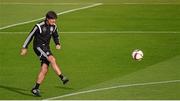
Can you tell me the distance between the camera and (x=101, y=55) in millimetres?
25281

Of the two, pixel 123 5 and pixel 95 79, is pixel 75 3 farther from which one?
pixel 95 79

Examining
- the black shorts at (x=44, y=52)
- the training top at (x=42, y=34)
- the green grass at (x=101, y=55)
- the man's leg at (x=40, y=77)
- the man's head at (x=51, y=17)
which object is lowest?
the man's leg at (x=40, y=77)

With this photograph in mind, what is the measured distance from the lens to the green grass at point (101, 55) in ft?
64.4

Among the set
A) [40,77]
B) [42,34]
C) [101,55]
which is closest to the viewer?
[40,77]

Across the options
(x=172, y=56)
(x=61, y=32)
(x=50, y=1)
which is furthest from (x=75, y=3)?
(x=172, y=56)

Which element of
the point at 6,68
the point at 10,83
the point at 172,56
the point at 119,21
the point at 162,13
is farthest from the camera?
the point at 162,13

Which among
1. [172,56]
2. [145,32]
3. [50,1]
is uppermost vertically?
[50,1]

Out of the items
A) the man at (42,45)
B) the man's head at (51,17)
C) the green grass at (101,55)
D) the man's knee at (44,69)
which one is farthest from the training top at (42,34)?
the green grass at (101,55)

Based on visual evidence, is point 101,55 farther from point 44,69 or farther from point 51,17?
point 51,17

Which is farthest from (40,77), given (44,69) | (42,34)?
(42,34)

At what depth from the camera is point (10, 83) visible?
20.5 m

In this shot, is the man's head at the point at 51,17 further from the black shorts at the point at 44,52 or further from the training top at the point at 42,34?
the black shorts at the point at 44,52

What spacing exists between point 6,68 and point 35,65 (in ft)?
3.56

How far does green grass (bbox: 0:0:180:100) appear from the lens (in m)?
19.6
